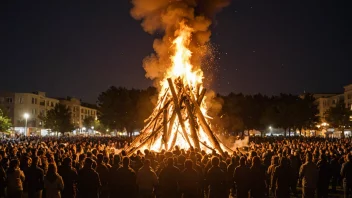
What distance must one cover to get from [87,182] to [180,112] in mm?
15748

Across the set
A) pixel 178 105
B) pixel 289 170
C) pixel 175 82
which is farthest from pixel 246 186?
pixel 175 82

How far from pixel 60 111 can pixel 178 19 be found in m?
58.7

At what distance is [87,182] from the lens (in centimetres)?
962

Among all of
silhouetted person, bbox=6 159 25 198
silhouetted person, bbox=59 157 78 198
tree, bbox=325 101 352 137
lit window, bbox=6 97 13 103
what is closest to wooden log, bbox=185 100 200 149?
silhouetted person, bbox=59 157 78 198

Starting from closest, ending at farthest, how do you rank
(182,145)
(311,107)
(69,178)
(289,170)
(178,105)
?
(69,178) → (289,170) → (178,105) → (182,145) → (311,107)

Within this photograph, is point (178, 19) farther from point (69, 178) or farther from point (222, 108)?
point (222, 108)

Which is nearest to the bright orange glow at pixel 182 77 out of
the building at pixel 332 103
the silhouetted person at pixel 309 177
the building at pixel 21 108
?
the silhouetted person at pixel 309 177

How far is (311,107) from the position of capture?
3036 inches

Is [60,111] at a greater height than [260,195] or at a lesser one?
greater

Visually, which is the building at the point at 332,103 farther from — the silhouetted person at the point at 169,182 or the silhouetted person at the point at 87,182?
the silhouetted person at the point at 87,182

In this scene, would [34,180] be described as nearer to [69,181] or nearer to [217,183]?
[69,181]

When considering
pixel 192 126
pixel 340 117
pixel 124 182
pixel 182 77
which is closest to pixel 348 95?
pixel 340 117

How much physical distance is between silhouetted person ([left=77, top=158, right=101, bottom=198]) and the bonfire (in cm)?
1398

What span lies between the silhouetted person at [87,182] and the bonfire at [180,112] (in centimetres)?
1398
